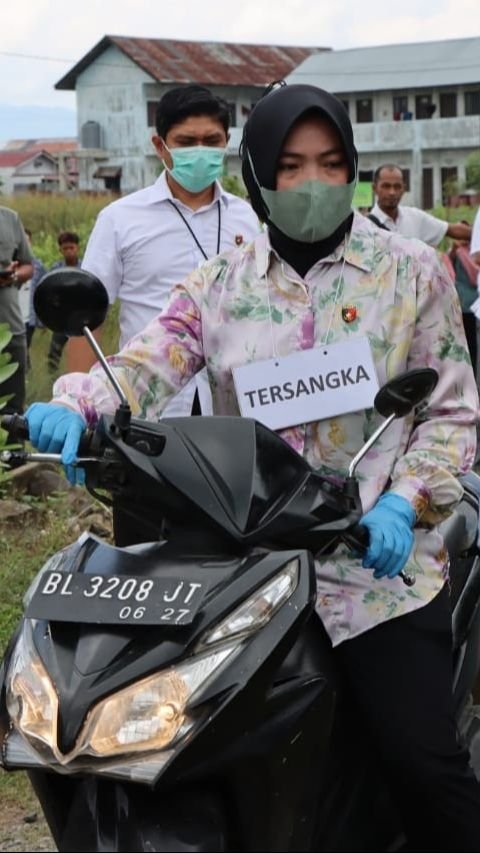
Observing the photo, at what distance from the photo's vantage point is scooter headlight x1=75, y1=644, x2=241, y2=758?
2.37 metres

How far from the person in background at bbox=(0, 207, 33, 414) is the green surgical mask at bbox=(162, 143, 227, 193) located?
352cm

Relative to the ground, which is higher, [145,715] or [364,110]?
[145,715]

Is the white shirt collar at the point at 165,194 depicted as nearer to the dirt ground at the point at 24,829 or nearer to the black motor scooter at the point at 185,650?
the dirt ground at the point at 24,829

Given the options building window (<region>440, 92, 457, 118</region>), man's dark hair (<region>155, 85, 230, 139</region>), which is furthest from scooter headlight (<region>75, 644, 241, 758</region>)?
building window (<region>440, 92, 457, 118</region>)

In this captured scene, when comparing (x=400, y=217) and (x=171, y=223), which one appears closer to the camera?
(x=171, y=223)

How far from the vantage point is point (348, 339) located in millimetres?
3104

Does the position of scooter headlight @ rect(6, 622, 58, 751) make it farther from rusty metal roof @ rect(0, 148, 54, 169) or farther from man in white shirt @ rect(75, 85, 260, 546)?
rusty metal roof @ rect(0, 148, 54, 169)

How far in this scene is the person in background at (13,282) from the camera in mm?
8945

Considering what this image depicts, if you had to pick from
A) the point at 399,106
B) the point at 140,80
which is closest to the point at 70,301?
the point at 399,106

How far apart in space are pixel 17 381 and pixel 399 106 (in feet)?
179

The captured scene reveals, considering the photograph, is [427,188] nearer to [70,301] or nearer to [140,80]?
[140,80]

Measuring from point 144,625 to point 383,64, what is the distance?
5766 centimetres

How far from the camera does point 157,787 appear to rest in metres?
2.37

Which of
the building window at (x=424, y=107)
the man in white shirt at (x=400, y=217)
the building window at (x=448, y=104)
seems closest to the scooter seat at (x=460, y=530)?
the man in white shirt at (x=400, y=217)
